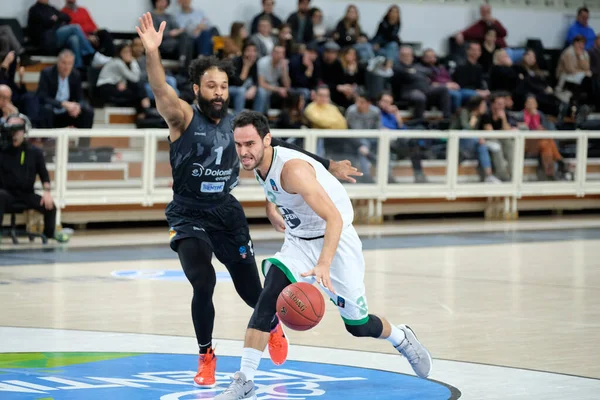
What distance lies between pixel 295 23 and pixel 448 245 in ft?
20.9

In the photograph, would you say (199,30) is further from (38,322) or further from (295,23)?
(38,322)

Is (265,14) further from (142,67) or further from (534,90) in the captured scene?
(534,90)

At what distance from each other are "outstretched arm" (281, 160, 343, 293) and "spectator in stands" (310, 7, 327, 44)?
1366 cm

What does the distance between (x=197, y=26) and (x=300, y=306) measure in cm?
1291

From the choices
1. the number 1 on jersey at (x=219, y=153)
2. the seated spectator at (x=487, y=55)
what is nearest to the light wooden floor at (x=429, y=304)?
the number 1 on jersey at (x=219, y=153)

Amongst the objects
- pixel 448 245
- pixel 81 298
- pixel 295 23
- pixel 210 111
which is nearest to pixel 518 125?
pixel 295 23

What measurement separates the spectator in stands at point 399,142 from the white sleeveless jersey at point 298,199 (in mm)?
10564

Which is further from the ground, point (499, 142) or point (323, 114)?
point (323, 114)

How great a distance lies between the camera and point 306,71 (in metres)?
18.8

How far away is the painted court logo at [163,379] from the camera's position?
625 cm

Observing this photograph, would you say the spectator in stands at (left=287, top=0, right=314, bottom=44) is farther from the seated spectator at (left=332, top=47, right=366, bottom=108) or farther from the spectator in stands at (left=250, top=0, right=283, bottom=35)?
the seated spectator at (left=332, top=47, right=366, bottom=108)

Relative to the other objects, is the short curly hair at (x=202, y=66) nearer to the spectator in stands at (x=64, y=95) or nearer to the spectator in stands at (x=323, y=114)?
the spectator in stands at (x=64, y=95)

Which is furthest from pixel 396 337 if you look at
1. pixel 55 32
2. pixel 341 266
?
pixel 55 32

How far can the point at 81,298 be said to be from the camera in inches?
392
